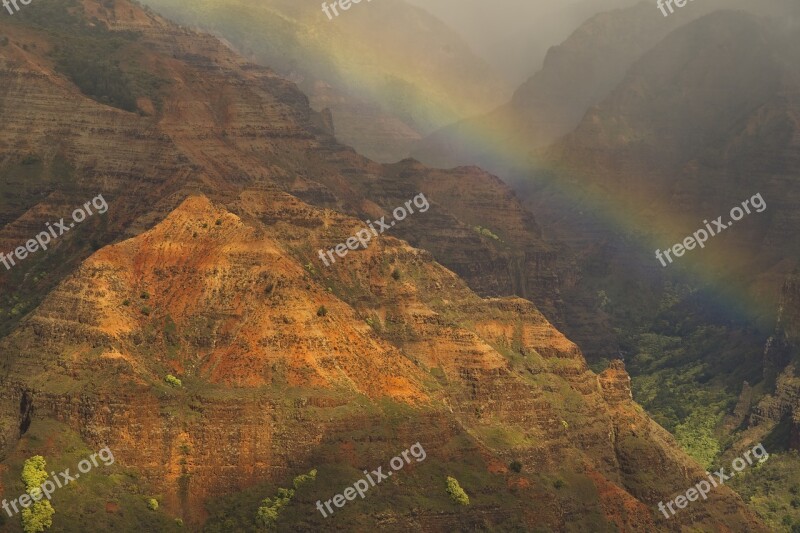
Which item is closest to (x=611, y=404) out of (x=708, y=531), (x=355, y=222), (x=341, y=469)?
(x=708, y=531)

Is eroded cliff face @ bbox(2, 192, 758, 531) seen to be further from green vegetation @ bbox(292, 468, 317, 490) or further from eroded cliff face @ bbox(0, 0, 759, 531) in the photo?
green vegetation @ bbox(292, 468, 317, 490)

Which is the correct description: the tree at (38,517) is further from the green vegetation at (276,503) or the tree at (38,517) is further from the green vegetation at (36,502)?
the green vegetation at (276,503)

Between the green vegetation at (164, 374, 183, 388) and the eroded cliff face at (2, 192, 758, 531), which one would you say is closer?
the eroded cliff face at (2, 192, 758, 531)

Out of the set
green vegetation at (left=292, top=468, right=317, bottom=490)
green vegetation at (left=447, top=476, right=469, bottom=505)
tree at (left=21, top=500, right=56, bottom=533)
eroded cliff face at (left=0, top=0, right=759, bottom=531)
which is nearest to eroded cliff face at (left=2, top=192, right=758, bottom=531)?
eroded cliff face at (left=0, top=0, right=759, bottom=531)

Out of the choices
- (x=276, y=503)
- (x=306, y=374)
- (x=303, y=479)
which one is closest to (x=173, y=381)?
(x=306, y=374)

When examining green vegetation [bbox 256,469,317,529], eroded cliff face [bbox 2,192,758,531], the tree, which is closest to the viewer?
the tree

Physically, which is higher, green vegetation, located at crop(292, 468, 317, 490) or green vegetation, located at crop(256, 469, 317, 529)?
green vegetation, located at crop(292, 468, 317, 490)

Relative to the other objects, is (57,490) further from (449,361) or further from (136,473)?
(449,361)
